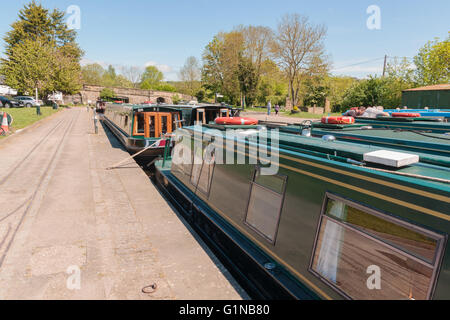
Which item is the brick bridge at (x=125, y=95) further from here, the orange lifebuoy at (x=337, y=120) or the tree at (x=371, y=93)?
the orange lifebuoy at (x=337, y=120)

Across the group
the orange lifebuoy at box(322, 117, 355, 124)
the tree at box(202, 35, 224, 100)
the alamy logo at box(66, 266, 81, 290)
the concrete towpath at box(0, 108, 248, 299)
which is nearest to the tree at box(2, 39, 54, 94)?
the tree at box(202, 35, 224, 100)

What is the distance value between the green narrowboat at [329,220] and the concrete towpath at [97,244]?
0.59m

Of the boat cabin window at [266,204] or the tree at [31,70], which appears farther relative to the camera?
the tree at [31,70]

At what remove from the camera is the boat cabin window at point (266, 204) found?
3.33 meters

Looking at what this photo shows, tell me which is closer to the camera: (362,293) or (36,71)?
→ (362,293)

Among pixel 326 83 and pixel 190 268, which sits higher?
pixel 326 83

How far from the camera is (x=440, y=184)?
1987 millimetres

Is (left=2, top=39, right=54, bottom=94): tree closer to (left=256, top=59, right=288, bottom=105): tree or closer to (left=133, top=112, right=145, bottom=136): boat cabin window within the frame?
(left=256, top=59, right=288, bottom=105): tree

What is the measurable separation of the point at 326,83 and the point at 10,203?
42645 millimetres

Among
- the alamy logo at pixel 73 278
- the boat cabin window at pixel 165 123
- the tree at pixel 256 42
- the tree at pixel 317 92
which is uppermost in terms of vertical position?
the tree at pixel 256 42

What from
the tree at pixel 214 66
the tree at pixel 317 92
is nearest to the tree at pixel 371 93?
the tree at pixel 317 92

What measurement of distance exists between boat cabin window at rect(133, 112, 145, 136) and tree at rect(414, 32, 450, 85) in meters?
36.7
